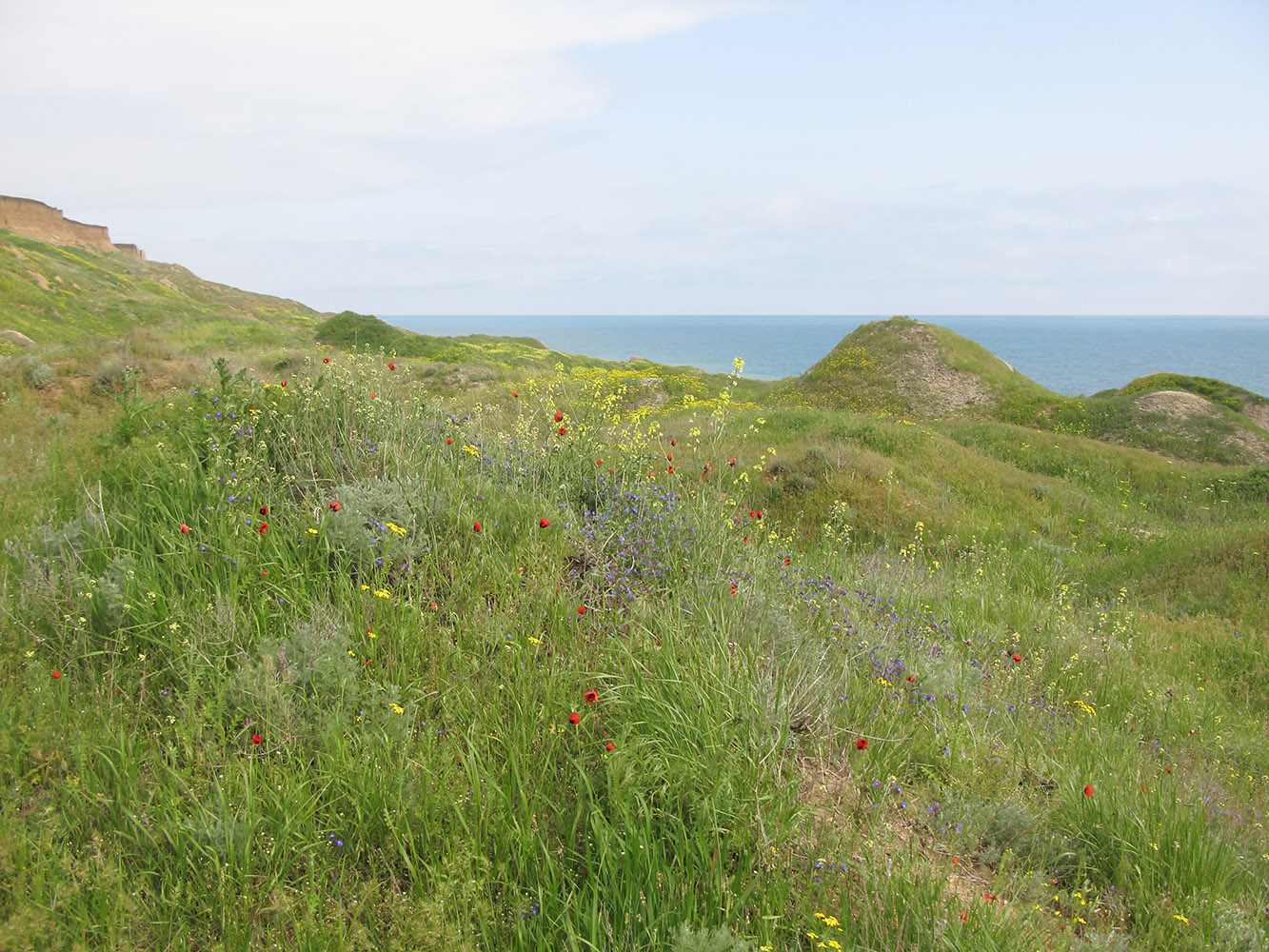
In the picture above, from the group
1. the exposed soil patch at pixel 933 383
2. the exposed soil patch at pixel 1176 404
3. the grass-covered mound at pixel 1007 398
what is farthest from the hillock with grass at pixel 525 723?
the exposed soil patch at pixel 933 383

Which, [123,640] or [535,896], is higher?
[123,640]

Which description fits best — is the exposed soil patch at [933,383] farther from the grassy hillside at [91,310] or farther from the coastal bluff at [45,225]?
the coastal bluff at [45,225]

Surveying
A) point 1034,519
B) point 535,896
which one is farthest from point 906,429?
point 535,896

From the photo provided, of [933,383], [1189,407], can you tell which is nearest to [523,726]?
[1189,407]

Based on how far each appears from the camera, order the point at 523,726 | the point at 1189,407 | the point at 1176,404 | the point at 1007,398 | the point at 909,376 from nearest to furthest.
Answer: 1. the point at 523,726
2. the point at 1189,407
3. the point at 1176,404
4. the point at 1007,398
5. the point at 909,376

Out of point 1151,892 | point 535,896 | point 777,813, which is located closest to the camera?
point 535,896

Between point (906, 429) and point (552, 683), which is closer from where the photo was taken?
point (552, 683)

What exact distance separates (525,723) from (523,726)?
7 cm

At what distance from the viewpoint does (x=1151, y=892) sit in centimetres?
288

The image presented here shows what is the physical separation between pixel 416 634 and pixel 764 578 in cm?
239

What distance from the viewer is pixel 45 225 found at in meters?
52.9

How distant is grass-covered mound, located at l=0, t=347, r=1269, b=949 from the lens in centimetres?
240

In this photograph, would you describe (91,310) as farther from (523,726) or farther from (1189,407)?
(1189,407)

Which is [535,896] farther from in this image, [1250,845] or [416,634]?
[1250,845]
